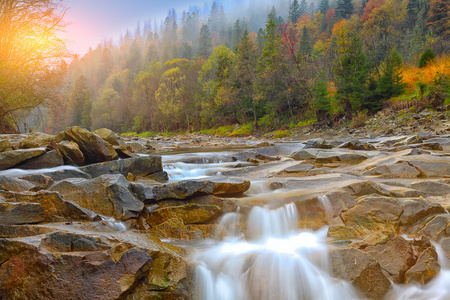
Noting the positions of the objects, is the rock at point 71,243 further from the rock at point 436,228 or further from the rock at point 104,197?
the rock at point 436,228

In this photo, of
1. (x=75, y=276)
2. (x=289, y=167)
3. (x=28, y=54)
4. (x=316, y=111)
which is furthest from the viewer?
(x=316, y=111)

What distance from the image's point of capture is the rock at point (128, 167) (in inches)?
283

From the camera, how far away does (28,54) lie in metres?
13.3

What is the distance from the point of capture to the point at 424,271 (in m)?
3.18

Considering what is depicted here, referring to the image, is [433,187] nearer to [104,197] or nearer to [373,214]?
[373,214]

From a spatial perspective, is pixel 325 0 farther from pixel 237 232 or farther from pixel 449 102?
pixel 237 232

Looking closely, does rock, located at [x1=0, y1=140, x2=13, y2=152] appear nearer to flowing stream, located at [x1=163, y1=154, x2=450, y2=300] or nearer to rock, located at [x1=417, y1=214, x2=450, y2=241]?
flowing stream, located at [x1=163, y1=154, x2=450, y2=300]

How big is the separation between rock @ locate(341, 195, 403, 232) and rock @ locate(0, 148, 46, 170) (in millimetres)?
7965

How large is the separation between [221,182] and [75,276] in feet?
11.2

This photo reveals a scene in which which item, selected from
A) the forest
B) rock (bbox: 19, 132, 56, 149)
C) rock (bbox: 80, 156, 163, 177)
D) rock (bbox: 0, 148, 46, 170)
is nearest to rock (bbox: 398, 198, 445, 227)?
rock (bbox: 80, 156, 163, 177)

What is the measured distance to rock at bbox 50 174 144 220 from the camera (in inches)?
183

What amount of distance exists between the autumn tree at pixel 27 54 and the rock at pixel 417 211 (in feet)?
51.8

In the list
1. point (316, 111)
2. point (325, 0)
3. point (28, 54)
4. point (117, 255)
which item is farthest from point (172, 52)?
point (117, 255)

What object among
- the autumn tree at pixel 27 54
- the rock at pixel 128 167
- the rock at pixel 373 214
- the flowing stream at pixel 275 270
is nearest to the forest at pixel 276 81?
the autumn tree at pixel 27 54
